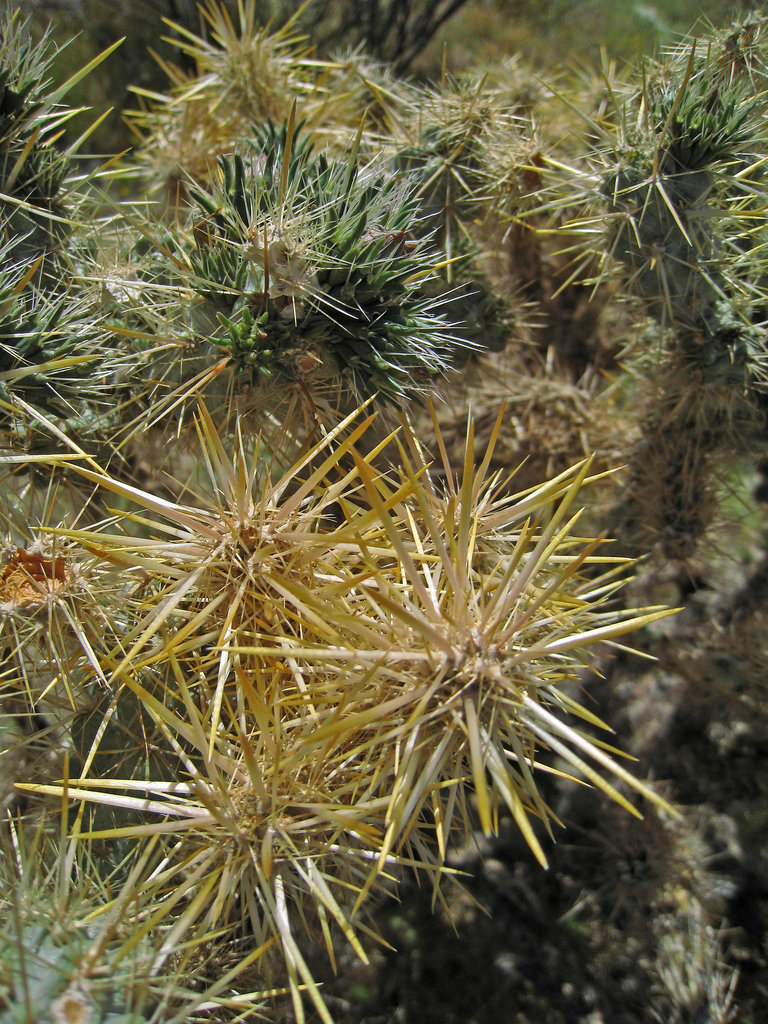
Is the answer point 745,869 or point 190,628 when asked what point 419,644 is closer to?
point 190,628

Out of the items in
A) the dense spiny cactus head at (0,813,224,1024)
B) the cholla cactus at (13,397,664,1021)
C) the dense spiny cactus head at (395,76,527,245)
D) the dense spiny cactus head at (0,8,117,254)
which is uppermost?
the dense spiny cactus head at (395,76,527,245)

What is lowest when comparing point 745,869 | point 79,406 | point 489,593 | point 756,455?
point 745,869

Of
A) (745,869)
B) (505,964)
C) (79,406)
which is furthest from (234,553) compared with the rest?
(745,869)

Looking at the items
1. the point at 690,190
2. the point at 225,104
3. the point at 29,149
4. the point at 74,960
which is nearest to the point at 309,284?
the point at 29,149

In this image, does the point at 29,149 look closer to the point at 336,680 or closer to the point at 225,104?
the point at 225,104

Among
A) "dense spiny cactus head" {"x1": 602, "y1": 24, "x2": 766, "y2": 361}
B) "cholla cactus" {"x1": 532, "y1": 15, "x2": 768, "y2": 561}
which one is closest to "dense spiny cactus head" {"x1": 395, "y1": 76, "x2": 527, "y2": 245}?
"cholla cactus" {"x1": 532, "y1": 15, "x2": 768, "y2": 561}

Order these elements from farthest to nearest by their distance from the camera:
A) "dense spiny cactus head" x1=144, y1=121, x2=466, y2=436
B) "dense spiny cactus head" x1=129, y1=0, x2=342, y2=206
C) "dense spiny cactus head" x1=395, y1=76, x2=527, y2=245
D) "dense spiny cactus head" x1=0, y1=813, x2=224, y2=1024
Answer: "dense spiny cactus head" x1=129, y1=0, x2=342, y2=206
"dense spiny cactus head" x1=395, y1=76, x2=527, y2=245
"dense spiny cactus head" x1=144, y1=121, x2=466, y2=436
"dense spiny cactus head" x1=0, y1=813, x2=224, y2=1024

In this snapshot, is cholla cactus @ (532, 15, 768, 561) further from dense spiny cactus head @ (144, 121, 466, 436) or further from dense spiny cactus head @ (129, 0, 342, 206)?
dense spiny cactus head @ (129, 0, 342, 206)

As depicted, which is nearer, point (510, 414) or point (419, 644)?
point (419, 644)
